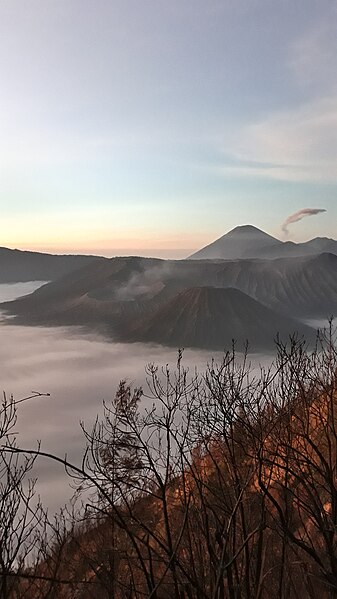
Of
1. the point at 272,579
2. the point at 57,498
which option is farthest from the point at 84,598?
the point at 57,498

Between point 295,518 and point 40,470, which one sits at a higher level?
point 295,518

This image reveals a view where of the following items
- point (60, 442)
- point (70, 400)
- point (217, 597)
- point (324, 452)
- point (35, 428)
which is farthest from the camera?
point (70, 400)

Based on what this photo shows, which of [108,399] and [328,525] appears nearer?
[328,525]

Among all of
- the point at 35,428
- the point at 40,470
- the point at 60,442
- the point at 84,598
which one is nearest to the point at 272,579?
the point at 84,598

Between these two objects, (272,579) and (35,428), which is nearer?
(272,579)

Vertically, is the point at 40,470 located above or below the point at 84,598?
below

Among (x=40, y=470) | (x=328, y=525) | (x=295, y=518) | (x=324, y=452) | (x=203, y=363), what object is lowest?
(x=40, y=470)

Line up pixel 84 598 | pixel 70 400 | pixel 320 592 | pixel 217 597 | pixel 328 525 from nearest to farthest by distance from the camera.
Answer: pixel 217 597, pixel 328 525, pixel 320 592, pixel 84 598, pixel 70 400

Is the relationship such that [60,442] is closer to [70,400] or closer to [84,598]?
[70,400]

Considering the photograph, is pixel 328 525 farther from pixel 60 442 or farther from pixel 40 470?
→ pixel 60 442
